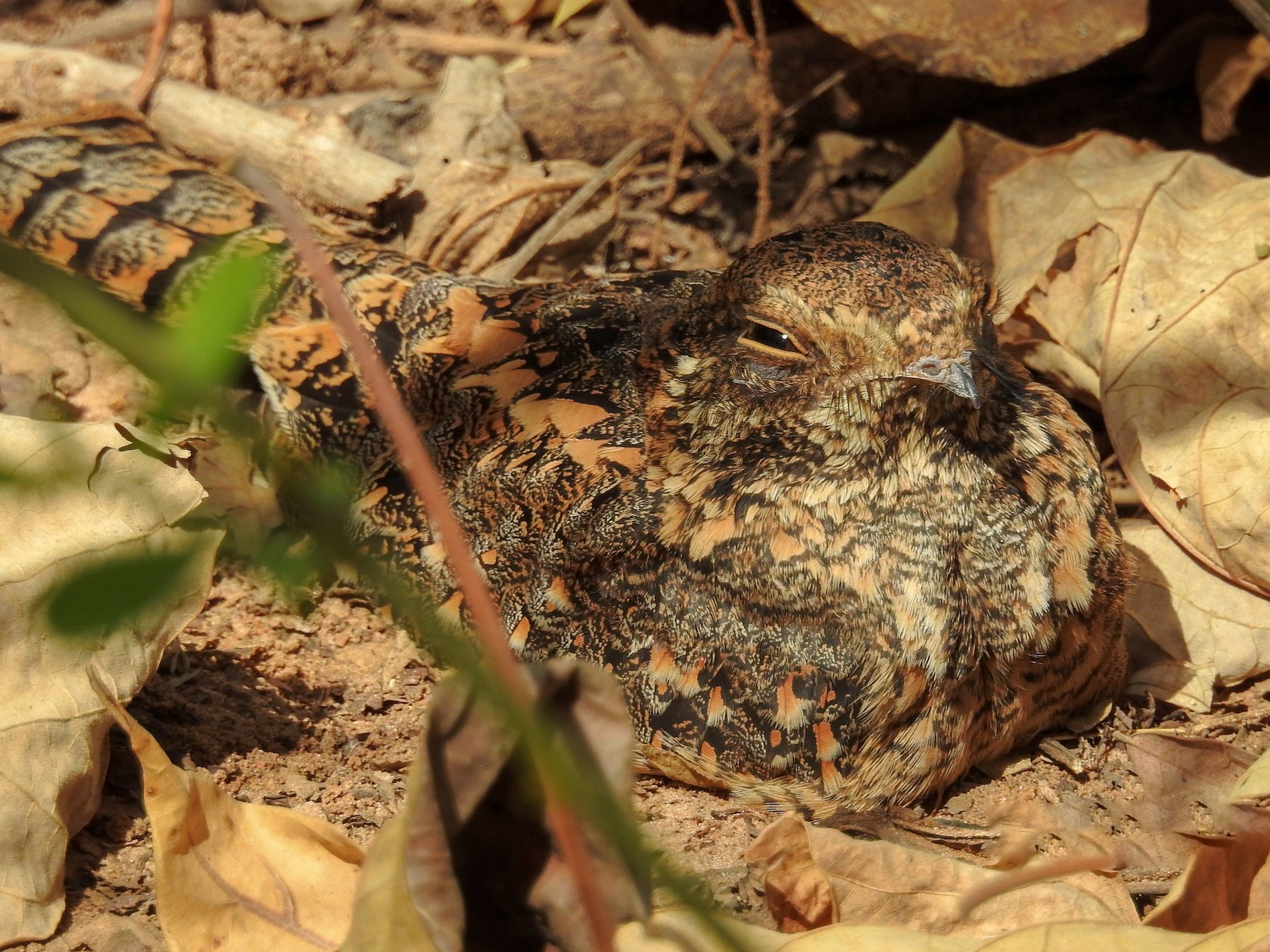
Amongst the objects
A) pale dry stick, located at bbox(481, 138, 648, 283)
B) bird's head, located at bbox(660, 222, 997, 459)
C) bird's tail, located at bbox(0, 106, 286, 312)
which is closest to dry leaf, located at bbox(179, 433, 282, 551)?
bird's tail, located at bbox(0, 106, 286, 312)

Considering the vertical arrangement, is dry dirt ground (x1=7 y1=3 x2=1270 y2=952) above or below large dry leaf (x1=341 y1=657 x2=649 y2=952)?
below

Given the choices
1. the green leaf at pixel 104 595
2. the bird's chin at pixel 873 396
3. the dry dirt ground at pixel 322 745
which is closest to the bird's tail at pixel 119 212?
the dry dirt ground at pixel 322 745

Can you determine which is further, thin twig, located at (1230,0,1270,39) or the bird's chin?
thin twig, located at (1230,0,1270,39)

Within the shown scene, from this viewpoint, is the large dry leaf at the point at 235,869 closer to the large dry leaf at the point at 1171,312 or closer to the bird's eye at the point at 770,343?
the bird's eye at the point at 770,343

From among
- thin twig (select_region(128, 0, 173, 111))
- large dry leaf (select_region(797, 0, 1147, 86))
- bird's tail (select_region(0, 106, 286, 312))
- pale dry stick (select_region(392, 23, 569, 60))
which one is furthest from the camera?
pale dry stick (select_region(392, 23, 569, 60))

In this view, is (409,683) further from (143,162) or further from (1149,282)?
(1149,282)

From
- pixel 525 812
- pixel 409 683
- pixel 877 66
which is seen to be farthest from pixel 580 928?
pixel 877 66

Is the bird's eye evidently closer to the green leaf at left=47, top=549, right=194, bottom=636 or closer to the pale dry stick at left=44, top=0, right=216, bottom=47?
the green leaf at left=47, top=549, right=194, bottom=636

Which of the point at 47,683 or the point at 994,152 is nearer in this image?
the point at 47,683
